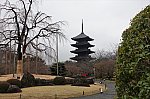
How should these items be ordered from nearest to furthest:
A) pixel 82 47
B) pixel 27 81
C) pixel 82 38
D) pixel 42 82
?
pixel 27 81
pixel 42 82
pixel 82 38
pixel 82 47

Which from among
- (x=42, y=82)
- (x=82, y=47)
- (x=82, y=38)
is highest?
(x=82, y=38)

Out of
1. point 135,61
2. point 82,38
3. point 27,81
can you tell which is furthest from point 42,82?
point 82,38

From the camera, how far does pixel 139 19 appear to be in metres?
3.54

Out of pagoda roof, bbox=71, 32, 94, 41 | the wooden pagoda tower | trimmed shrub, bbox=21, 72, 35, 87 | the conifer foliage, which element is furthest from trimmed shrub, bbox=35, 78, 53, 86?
pagoda roof, bbox=71, 32, 94, 41

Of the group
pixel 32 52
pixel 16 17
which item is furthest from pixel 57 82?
pixel 16 17

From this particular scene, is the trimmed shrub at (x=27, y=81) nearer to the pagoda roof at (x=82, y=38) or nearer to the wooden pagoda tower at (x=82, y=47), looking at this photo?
the wooden pagoda tower at (x=82, y=47)

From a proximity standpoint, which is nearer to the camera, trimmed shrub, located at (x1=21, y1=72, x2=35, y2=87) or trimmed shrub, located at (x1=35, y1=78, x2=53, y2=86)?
trimmed shrub, located at (x1=21, y1=72, x2=35, y2=87)

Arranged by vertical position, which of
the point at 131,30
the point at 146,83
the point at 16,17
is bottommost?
the point at 146,83

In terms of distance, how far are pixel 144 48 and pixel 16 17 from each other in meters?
23.2

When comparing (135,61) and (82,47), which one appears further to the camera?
(82,47)

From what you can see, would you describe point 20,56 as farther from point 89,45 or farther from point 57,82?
point 89,45

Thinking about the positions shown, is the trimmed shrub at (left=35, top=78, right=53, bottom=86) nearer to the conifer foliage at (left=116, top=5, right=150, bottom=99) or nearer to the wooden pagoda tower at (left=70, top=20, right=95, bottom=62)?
the conifer foliage at (left=116, top=5, right=150, bottom=99)

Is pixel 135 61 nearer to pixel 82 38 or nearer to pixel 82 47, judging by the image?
pixel 82 38

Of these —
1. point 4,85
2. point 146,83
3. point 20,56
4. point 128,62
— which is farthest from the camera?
point 20,56
